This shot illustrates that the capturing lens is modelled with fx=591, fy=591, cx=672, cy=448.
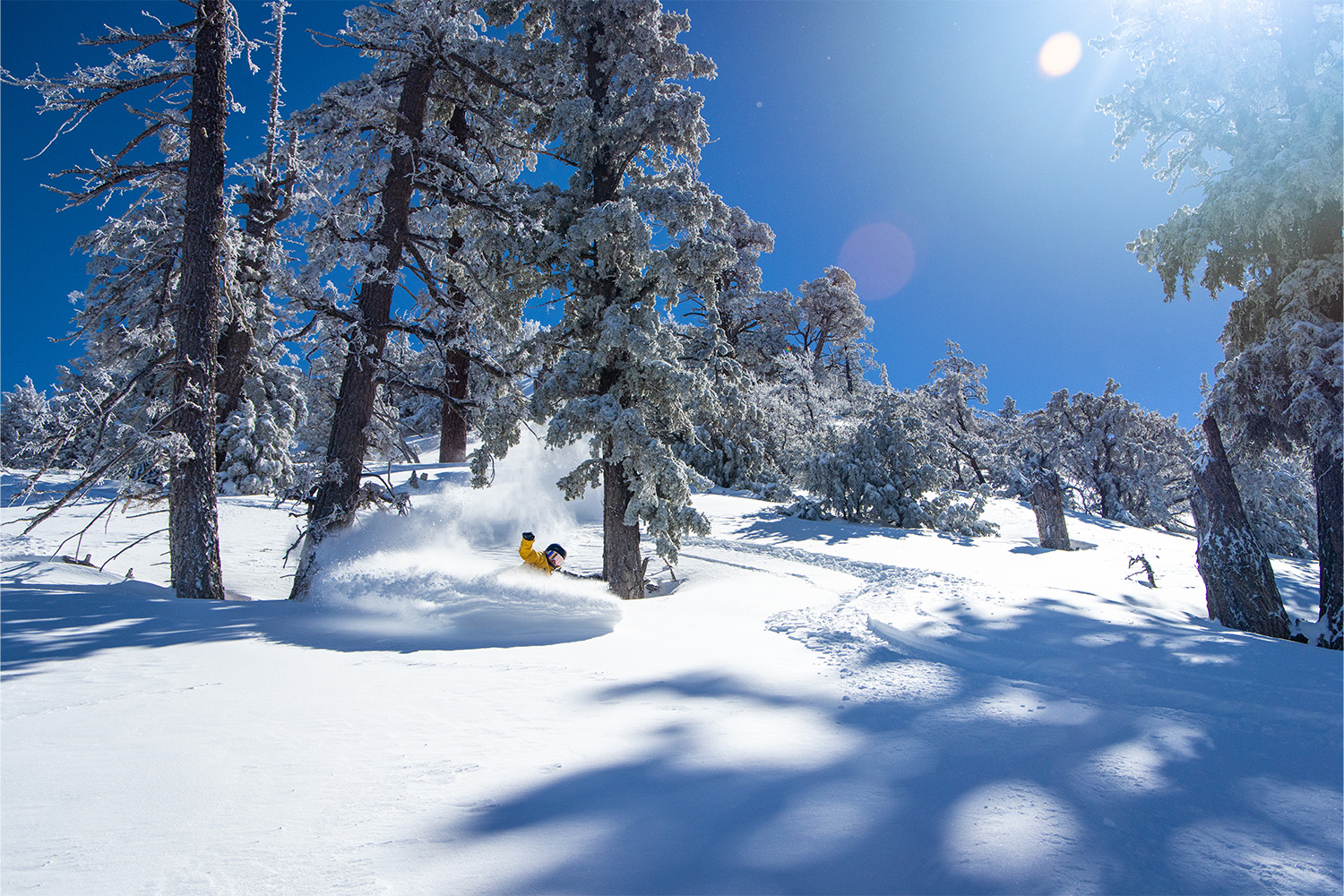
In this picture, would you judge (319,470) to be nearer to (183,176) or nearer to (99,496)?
(183,176)

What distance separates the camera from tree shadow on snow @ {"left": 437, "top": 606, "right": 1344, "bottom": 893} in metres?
1.81

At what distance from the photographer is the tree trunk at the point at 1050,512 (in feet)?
47.1

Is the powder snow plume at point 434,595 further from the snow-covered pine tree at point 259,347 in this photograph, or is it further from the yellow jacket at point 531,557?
the snow-covered pine tree at point 259,347

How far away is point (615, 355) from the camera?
8.05 m

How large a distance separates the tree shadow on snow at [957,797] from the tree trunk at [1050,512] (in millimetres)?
11885

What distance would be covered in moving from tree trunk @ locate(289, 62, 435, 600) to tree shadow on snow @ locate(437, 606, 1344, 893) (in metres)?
5.25

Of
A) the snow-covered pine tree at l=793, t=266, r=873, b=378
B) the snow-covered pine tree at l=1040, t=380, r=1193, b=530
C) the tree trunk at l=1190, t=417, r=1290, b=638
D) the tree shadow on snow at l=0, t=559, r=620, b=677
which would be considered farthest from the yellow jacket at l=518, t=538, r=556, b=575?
the snow-covered pine tree at l=793, t=266, r=873, b=378

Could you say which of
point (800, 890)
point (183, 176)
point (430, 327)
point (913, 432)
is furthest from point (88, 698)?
point (913, 432)

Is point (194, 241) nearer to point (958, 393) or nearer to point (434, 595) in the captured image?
point (434, 595)

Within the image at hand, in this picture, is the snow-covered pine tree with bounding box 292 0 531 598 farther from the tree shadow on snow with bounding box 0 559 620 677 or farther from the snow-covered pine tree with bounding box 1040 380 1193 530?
the snow-covered pine tree with bounding box 1040 380 1193 530

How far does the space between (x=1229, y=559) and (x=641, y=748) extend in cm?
869

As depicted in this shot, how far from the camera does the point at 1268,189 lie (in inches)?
281

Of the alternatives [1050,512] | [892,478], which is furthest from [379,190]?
[1050,512]

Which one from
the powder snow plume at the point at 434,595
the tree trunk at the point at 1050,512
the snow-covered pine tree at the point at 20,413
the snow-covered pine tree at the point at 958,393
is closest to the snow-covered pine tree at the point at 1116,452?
the snow-covered pine tree at the point at 958,393
